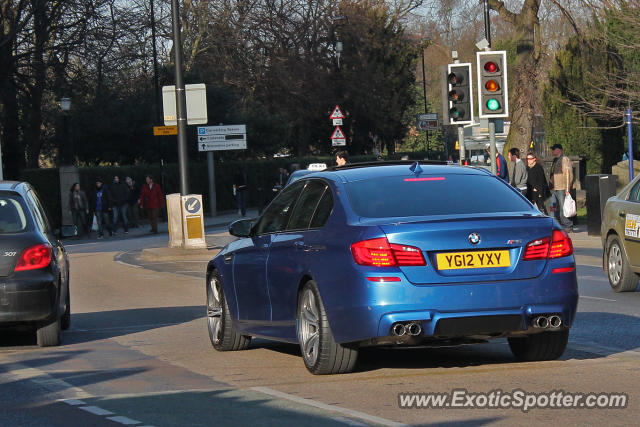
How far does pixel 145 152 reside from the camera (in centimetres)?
5081

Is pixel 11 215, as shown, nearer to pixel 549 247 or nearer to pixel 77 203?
pixel 549 247

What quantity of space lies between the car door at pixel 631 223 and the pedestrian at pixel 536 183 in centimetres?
1025

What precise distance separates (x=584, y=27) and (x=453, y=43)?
42.5m

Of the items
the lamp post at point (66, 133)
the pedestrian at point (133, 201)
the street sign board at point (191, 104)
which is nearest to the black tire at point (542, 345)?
the street sign board at point (191, 104)

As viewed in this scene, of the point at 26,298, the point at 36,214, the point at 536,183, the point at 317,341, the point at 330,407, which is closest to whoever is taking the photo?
the point at 330,407

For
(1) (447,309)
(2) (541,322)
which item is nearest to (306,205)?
(1) (447,309)

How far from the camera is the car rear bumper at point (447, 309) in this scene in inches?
312

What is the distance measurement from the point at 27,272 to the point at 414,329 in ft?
14.0

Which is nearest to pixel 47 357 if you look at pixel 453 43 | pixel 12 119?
pixel 12 119

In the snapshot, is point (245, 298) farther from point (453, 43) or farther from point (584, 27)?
point (453, 43)

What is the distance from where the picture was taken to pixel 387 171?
9.23 m

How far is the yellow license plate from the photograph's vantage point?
Answer: 8031 millimetres

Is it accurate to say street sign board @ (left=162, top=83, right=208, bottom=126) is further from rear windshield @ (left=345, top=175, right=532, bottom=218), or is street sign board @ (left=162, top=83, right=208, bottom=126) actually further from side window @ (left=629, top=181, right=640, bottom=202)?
rear windshield @ (left=345, top=175, right=532, bottom=218)

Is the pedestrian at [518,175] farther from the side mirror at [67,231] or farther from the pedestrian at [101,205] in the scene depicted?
the pedestrian at [101,205]
